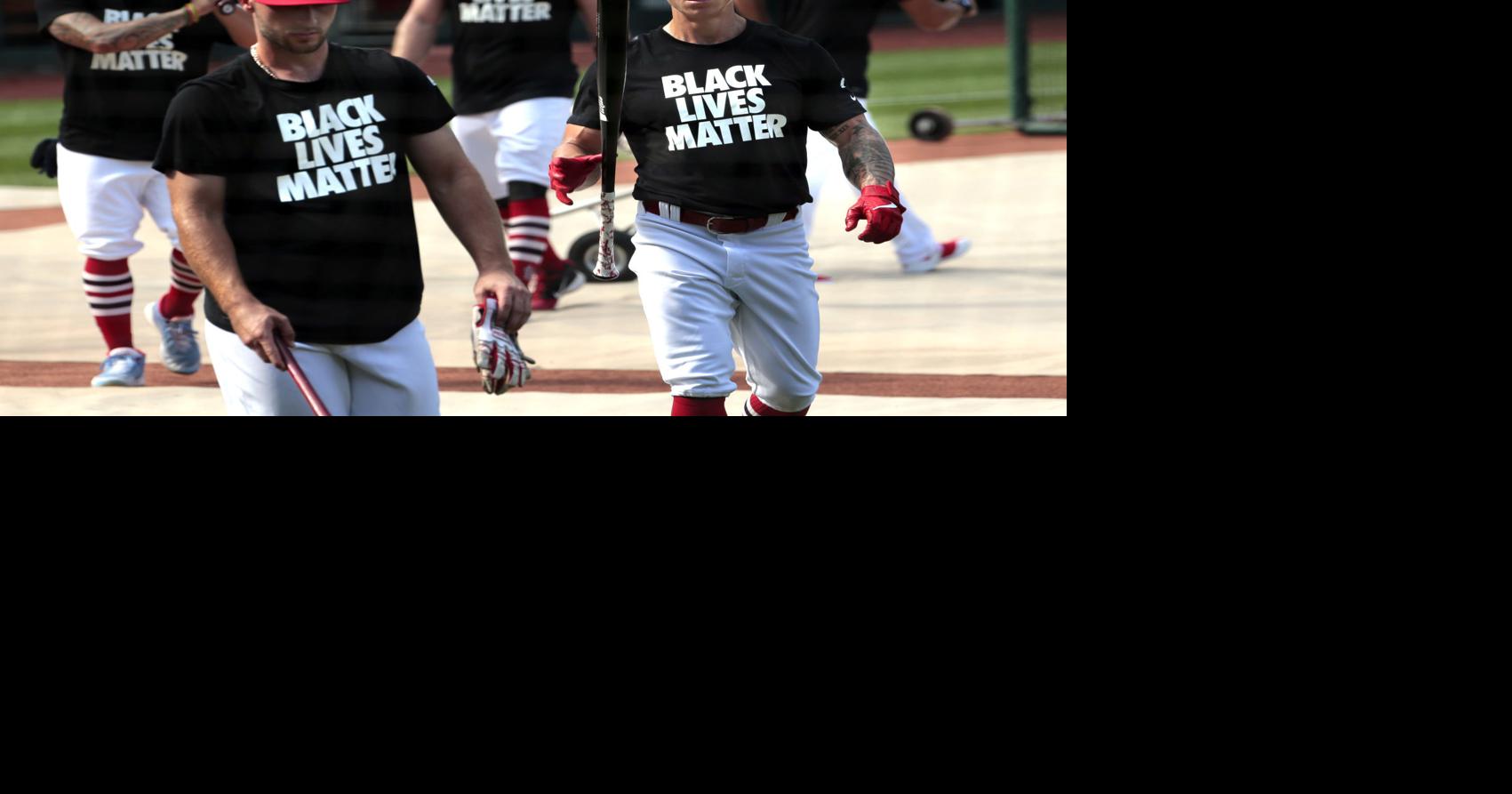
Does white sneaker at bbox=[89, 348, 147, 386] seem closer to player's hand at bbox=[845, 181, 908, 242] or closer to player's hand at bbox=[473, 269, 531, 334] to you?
player's hand at bbox=[473, 269, 531, 334]

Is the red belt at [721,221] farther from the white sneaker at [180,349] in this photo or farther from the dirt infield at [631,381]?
the white sneaker at [180,349]

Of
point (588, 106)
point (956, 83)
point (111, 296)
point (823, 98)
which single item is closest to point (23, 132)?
point (956, 83)

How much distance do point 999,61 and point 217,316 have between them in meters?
19.7

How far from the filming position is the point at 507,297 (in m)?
3.77

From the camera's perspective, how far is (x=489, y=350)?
12.1ft

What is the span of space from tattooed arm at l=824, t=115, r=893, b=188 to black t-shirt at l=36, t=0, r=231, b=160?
2.68m

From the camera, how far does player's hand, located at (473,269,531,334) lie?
376cm

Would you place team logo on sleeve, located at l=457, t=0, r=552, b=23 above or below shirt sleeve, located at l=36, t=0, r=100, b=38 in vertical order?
above

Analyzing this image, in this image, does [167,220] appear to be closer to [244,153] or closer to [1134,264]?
[244,153]

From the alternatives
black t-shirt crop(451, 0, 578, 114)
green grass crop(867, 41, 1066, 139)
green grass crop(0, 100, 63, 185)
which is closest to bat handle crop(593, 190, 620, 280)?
black t-shirt crop(451, 0, 578, 114)

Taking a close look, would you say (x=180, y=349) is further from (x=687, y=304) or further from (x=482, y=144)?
(x=687, y=304)

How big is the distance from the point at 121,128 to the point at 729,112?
281 centimetres

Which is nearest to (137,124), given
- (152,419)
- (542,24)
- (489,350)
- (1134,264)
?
(542,24)

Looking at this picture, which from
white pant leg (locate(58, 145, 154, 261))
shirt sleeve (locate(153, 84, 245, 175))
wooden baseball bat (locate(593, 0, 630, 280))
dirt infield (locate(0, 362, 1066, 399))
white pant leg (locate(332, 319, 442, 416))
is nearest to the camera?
wooden baseball bat (locate(593, 0, 630, 280))
